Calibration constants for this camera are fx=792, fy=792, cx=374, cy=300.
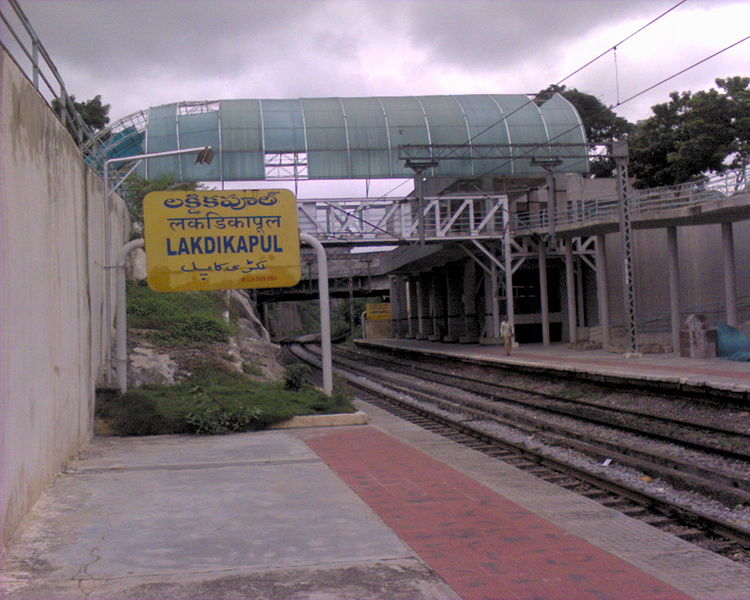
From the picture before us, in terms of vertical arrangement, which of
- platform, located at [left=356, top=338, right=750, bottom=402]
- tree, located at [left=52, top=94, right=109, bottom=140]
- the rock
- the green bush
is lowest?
platform, located at [left=356, top=338, right=750, bottom=402]

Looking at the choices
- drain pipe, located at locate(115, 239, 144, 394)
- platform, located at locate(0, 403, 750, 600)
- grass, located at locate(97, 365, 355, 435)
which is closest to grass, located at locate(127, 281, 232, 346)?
grass, located at locate(97, 365, 355, 435)

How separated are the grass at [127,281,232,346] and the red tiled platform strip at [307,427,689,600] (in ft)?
29.4

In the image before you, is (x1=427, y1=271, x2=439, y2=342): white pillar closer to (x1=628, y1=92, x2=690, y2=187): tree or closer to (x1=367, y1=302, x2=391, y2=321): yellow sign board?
(x1=628, y1=92, x2=690, y2=187): tree

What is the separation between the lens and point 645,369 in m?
20.9

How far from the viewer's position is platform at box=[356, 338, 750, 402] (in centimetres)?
1649

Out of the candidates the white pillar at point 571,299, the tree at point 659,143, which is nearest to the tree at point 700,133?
the tree at point 659,143

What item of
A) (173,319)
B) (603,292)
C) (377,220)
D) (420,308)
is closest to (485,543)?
(173,319)

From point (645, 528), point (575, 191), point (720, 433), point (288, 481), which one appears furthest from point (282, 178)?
point (645, 528)

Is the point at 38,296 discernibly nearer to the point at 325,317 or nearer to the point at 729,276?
the point at 325,317

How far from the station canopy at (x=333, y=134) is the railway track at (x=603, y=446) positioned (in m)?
17.3

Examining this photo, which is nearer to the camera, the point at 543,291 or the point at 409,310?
the point at 543,291

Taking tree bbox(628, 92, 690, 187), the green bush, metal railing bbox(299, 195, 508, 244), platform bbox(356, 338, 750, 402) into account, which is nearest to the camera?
the green bush

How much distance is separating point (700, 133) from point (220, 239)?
37.2 metres

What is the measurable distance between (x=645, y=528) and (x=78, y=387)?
7462 millimetres
